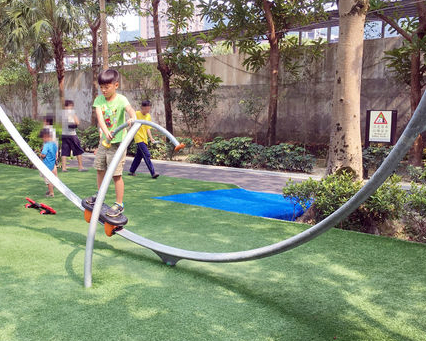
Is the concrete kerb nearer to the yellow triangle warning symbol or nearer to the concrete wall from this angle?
the yellow triangle warning symbol

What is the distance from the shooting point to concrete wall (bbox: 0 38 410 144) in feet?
44.5

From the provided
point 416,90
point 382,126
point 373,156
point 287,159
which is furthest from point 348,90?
point 287,159

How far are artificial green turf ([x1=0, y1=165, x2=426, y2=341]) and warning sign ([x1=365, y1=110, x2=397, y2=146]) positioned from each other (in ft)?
19.6

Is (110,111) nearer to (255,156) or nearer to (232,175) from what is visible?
(232,175)

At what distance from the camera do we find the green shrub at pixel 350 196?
207 inches

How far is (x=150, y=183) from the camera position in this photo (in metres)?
9.16

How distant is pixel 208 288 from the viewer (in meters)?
3.52

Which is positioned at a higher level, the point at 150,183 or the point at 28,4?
the point at 28,4

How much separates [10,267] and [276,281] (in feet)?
7.50

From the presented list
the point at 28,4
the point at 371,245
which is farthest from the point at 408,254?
the point at 28,4

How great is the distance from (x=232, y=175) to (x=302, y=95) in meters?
5.46

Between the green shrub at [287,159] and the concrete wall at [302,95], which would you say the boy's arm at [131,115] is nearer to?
the green shrub at [287,159]

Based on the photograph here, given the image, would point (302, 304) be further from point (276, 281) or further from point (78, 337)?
point (78, 337)

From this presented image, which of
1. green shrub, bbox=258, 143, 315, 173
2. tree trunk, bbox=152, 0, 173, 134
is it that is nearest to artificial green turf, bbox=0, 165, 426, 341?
green shrub, bbox=258, 143, 315, 173
